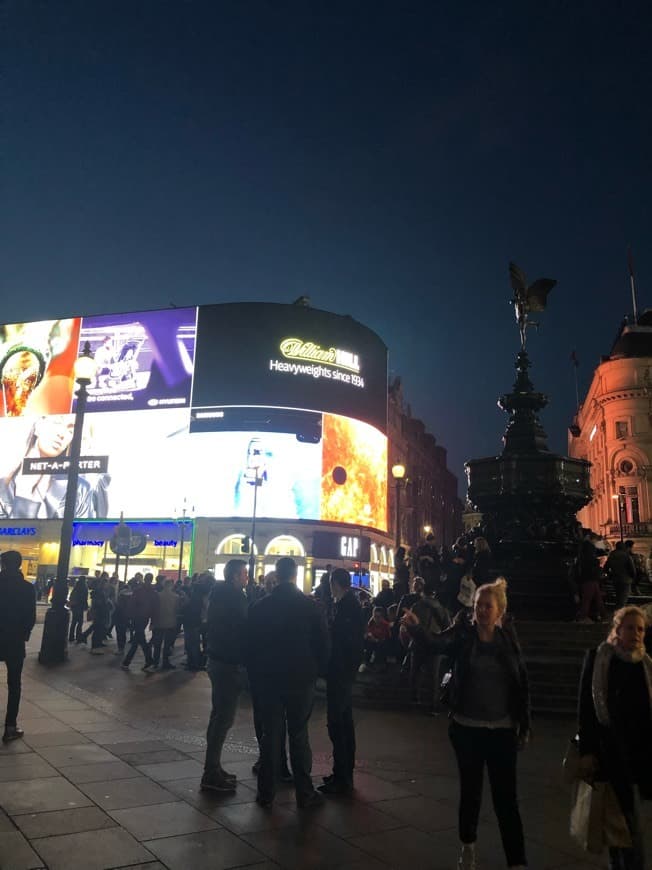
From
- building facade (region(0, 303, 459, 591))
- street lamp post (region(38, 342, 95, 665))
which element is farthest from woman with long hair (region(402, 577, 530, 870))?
building facade (region(0, 303, 459, 591))

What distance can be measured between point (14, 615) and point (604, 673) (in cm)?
649

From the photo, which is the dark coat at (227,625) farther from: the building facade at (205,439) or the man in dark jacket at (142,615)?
the building facade at (205,439)

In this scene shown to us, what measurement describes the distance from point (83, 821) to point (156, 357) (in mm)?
52779

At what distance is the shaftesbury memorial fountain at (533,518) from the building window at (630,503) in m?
47.9

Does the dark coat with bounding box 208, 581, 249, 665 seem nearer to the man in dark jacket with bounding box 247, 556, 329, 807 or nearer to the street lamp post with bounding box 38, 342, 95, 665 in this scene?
the man in dark jacket with bounding box 247, 556, 329, 807

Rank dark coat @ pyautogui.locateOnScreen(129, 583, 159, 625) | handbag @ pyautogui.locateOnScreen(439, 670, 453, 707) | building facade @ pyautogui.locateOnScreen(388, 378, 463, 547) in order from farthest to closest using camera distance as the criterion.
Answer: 1. building facade @ pyautogui.locateOnScreen(388, 378, 463, 547)
2. dark coat @ pyautogui.locateOnScreen(129, 583, 159, 625)
3. handbag @ pyautogui.locateOnScreen(439, 670, 453, 707)

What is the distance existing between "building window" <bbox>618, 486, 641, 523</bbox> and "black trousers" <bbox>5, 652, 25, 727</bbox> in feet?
189

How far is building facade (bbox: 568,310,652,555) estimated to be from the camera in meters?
57.9

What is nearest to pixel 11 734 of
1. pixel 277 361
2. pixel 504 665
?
pixel 504 665

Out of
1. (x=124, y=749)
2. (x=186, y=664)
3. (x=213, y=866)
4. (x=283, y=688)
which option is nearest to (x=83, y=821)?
(x=213, y=866)

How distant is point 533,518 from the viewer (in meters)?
14.5

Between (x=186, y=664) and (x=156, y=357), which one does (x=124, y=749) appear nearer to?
(x=186, y=664)

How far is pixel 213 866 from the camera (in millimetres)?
4246

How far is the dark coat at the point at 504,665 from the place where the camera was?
4.21m
